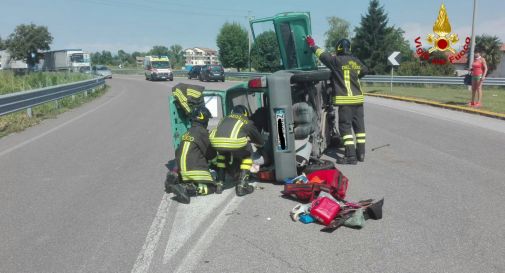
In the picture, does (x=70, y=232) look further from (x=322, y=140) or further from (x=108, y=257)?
(x=322, y=140)

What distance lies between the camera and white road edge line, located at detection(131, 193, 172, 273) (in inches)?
147

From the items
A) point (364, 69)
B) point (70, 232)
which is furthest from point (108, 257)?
point (364, 69)

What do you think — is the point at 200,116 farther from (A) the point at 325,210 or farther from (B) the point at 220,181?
(A) the point at 325,210

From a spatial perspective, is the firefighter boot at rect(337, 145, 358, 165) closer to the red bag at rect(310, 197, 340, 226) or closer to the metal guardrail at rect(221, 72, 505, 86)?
the red bag at rect(310, 197, 340, 226)

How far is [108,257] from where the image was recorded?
154 inches

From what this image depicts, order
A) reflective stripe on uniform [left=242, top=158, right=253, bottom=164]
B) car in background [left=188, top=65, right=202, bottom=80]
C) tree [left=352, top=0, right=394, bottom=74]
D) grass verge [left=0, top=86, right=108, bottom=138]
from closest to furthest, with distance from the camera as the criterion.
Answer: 1. reflective stripe on uniform [left=242, top=158, right=253, bottom=164]
2. grass verge [left=0, top=86, right=108, bottom=138]
3. car in background [left=188, top=65, right=202, bottom=80]
4. tree [left=352, top=0, right=394, bottom=74]

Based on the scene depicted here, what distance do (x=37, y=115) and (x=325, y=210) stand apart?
12.7 meters

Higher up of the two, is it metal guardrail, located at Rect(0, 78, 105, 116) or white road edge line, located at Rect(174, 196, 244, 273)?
metal guardrail, located at Rect(0, 78, 105, 116)

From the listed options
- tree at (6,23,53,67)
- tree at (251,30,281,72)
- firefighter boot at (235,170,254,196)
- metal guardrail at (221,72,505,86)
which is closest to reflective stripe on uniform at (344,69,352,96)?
tree at (251,30,281,72)

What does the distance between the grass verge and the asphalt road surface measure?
3.69m

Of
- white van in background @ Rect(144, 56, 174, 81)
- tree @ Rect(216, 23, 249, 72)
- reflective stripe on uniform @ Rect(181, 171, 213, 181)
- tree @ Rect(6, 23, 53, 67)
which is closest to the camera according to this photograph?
reflective stripe on uniform @ Rect(181, 171, 213, 181)

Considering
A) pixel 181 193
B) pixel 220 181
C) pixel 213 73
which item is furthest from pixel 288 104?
pixel 213 73

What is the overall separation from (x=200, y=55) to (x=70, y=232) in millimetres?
181059

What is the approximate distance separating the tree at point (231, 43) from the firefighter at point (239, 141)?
57995 mm
